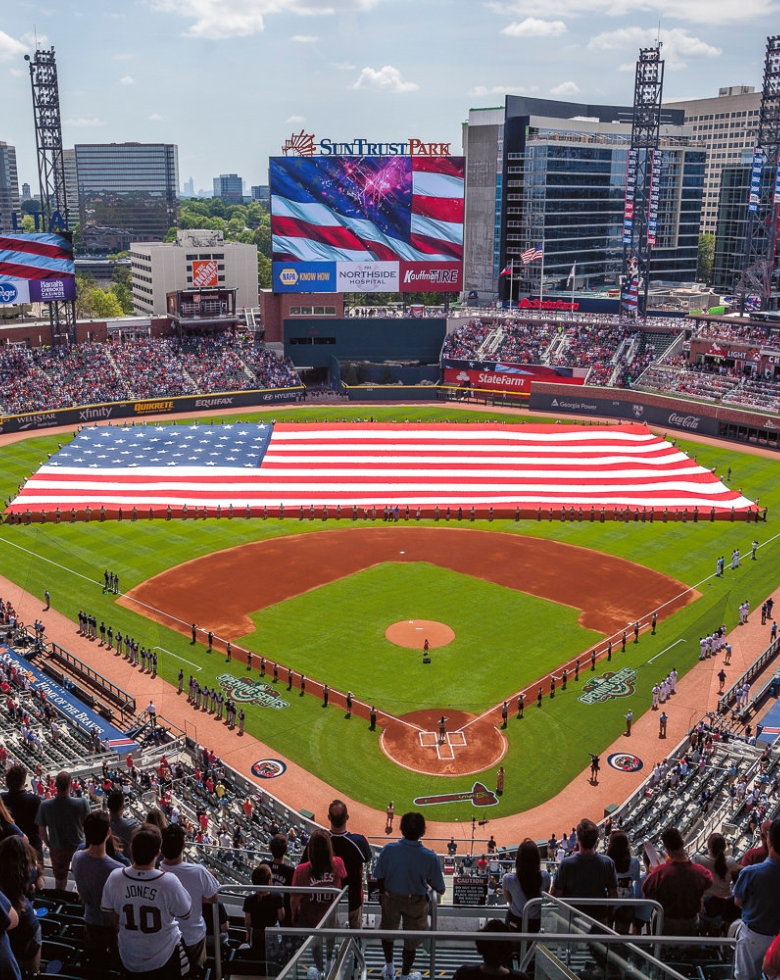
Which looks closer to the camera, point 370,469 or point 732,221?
point 370,469

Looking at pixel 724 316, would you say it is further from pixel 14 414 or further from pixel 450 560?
pixel 14 414

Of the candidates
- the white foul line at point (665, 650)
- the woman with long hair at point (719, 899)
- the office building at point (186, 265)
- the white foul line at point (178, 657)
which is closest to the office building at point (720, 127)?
the office building at point (186, 265)

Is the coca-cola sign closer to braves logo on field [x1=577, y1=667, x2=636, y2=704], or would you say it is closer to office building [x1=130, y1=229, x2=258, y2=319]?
braves logo on field [x1=577, y1=667, x2=636, y2=704]

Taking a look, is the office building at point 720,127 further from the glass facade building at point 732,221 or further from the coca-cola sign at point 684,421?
the coca-cola sign at point 684,421

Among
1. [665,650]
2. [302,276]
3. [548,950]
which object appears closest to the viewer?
[548,950]

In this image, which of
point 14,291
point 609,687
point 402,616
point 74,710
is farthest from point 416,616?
point 14,291

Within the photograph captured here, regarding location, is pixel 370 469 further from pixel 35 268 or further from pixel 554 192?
pixel 554 192

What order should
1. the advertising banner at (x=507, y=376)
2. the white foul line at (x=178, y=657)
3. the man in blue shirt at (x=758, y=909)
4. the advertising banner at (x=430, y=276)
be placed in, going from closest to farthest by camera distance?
the man in blue shirt at (x=758, y=909) < the white foul line at (x=178, y=657) < the advertising banner at (x=507, y=376) < the advertising banner at (x=430, y=276)
